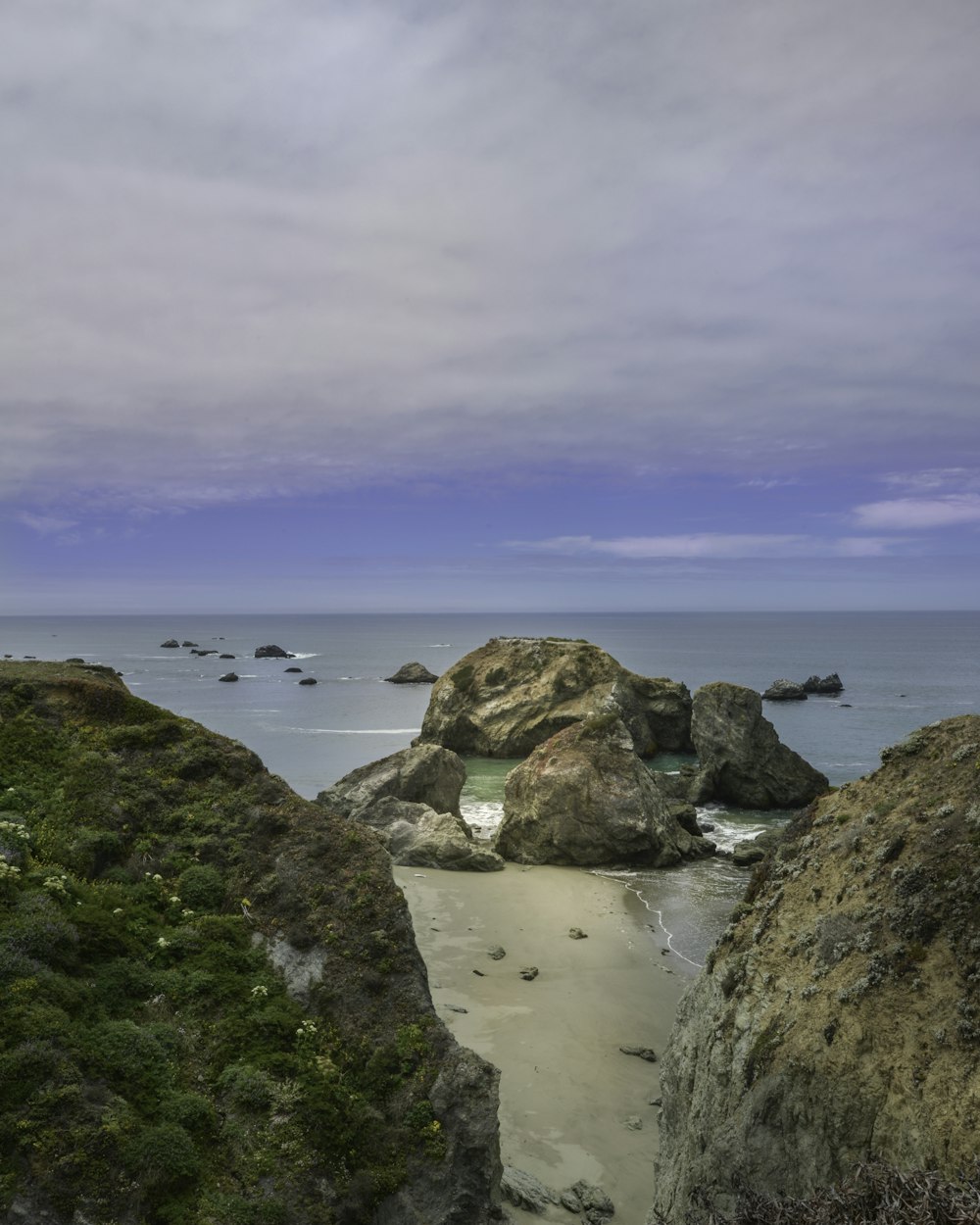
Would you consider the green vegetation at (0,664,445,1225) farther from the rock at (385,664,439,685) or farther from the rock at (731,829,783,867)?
the rock at (385,664,439,685)

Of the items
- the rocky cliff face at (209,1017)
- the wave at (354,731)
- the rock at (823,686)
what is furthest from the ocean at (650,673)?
the rocky cliff face at (209,1017)

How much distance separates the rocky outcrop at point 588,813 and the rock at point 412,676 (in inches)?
3584

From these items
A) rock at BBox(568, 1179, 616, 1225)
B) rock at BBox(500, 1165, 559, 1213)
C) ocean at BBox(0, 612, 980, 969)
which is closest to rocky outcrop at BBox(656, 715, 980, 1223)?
rock at BBox(568, 1179, 616, 1225)

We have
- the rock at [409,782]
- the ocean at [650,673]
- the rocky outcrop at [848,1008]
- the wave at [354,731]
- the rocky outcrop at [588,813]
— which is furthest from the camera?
the wave at [354,731]

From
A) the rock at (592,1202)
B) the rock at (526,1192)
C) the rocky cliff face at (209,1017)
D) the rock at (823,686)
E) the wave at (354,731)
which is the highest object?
the rocky cliff face at (209,1017)

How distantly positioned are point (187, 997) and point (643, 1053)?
9.89m

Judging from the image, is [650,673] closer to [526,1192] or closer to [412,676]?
[412,676]

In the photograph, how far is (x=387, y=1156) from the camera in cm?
966

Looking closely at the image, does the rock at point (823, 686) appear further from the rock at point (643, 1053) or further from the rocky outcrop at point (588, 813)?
the rock at point (643, 1053)

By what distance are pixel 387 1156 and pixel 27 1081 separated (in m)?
4.07

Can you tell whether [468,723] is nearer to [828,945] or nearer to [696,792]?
[696,792]

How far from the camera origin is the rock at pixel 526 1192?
11180 mm

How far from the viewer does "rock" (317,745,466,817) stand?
3528 cm

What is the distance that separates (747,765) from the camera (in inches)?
1815
